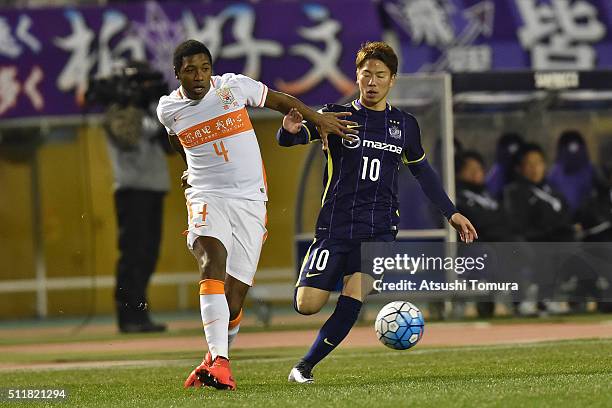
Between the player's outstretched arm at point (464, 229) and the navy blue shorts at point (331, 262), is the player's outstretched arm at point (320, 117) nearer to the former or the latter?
the navy blue shorts at point (331, 262)

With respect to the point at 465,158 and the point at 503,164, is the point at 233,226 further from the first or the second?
the point at 503,164

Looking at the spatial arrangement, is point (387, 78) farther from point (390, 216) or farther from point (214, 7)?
point (214, 7)

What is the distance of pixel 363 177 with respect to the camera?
29.3ft

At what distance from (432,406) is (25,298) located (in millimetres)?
14496

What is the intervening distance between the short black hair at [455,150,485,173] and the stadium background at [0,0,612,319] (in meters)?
0.57

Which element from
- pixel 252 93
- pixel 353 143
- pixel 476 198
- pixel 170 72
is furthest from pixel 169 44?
pixel 353 143

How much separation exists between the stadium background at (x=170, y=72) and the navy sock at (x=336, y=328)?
829cm

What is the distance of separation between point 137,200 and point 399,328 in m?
6.55

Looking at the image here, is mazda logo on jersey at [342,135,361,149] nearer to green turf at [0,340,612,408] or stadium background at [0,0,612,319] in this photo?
green turf at [0,340,612,408]

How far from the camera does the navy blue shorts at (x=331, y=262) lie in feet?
29.0

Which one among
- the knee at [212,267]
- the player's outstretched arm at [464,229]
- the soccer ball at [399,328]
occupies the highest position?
the player's outstretched arm at [464,229]

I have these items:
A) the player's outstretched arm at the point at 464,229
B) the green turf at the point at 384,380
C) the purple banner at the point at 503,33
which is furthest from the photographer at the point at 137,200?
the player's outstretched arm at the point at 464,229

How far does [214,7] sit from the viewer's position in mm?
19156

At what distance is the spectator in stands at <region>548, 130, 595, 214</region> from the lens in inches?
664
